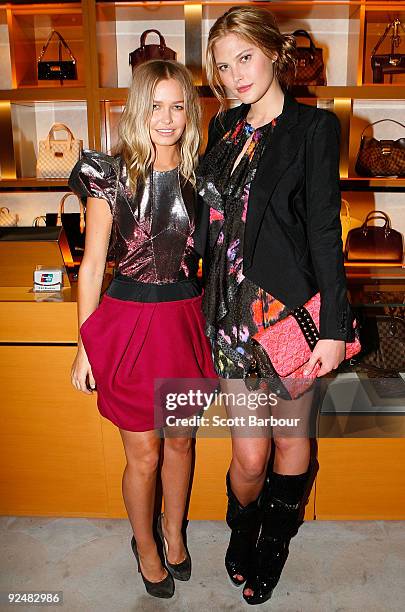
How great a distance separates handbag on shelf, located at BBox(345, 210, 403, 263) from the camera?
2.93 meters

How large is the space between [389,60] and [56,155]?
162 centimetres

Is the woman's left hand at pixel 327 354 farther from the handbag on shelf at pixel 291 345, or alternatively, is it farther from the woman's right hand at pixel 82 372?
the woman's right hand at pixel 82 372

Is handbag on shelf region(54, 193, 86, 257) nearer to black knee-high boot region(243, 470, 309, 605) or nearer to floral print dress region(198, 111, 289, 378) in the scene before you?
floral print dress region(198, 111, 289, 378)

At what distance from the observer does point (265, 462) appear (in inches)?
75.2

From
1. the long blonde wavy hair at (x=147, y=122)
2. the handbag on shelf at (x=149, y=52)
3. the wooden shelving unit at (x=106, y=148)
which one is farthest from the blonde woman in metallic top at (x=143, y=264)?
the handbag on shelf at (x=149, y=52)

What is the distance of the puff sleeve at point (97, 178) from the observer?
176 centimetres

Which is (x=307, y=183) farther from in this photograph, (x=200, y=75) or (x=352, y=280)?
(x=200, y=75)

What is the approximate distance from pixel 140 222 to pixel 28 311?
2.27ft

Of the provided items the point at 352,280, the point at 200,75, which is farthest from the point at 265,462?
the point at 200,75

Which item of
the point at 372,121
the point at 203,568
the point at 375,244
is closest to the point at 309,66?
the point at 372,121

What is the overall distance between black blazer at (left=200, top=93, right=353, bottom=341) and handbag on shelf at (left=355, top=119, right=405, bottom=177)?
4.26 ft

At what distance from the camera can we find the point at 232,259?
5.66 feet

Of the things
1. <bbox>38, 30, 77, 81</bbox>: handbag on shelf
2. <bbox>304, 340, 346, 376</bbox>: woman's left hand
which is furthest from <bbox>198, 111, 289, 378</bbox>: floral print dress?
<bbox>38, 30, 77, 81</bbox>: handbag on shelf

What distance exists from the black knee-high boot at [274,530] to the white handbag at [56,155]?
1788 mm
